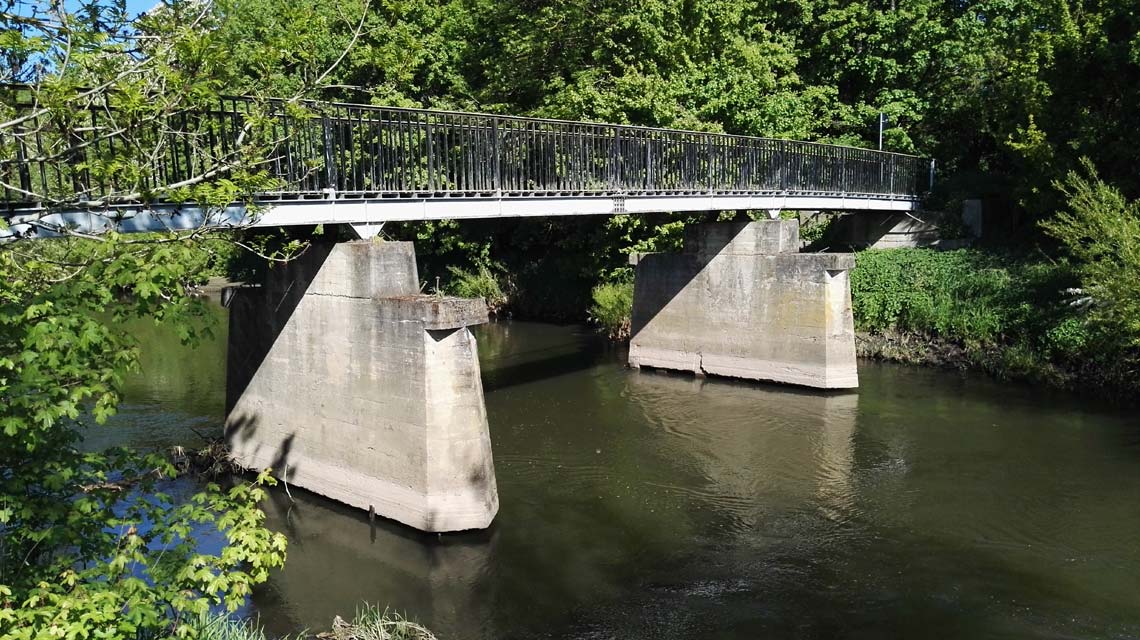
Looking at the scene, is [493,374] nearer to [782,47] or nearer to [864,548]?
[864,548]

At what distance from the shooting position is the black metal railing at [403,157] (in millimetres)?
6559

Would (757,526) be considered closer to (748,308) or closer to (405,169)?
(405,169)

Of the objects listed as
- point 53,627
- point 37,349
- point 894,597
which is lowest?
point 894,597

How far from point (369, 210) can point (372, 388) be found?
242cm

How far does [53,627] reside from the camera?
15.2ft

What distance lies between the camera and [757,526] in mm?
12133

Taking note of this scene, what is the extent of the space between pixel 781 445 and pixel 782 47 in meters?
17.7

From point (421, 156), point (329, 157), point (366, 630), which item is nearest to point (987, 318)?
point (421, 156)

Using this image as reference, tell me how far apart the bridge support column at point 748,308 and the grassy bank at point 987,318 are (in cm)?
351

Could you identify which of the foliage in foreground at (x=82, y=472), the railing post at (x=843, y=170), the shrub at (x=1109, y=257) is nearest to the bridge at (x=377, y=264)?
the foliage in foreground at (x=82, y=472)

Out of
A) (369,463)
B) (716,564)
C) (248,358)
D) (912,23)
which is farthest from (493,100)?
(716,564)

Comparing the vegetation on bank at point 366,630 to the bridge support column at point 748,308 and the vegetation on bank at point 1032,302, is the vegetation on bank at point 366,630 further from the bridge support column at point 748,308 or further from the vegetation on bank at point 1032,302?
the vegetation on bank at point 1032,302

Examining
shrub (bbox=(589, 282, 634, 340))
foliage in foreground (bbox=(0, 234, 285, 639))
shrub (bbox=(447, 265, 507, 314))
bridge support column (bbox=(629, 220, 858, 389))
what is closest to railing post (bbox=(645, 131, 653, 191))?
bridge support column (bbox=(629, 220, 858, 389))

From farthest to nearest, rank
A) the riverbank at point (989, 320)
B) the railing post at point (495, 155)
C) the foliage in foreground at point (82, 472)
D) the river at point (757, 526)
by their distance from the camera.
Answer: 1. the riverbank at point (989, 320)
2. the railing post at point (495, 155)
3. the river at point (757, 526)
4. the foliage in foreground at point (82, 472)
